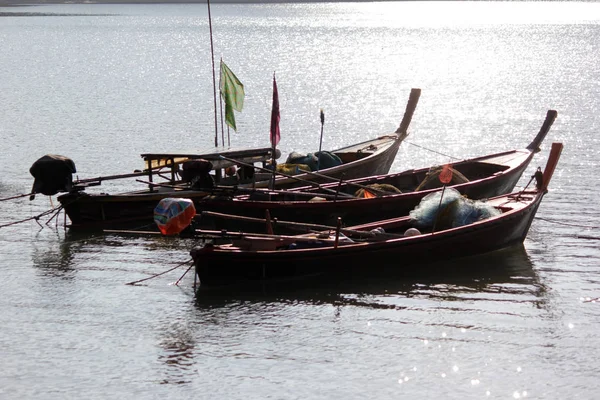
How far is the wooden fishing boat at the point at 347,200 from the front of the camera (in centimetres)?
2083

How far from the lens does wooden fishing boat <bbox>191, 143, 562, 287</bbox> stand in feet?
59.0

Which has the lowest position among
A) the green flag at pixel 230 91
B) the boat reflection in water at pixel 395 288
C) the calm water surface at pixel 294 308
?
the calm water surface at pixel 294 308

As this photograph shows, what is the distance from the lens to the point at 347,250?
18312 mm

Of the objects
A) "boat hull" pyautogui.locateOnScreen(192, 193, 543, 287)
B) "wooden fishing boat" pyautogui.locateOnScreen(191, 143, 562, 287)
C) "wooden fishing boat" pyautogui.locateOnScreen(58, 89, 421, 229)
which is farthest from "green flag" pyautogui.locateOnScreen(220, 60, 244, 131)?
"boat hull" pyautogui.locateOnScreen(192, 193, 543, 287)

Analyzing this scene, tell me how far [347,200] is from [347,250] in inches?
120

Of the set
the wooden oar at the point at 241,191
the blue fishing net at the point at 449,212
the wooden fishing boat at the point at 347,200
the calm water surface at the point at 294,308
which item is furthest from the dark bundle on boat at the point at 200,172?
the blue fishing net at the point at 449,212

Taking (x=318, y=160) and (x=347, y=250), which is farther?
(x=318, y=160)

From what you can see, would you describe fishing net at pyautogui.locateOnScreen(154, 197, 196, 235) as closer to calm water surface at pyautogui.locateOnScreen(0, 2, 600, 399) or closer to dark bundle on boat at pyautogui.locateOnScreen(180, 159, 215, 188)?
calm water surface at pyautogui.locateOnScreen(0, 2, 600, 399)

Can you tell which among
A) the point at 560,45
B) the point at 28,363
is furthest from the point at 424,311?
the point at 560,45

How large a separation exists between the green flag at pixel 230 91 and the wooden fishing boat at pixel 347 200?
→ 409cm

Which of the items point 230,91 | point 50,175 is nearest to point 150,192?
point 50,175

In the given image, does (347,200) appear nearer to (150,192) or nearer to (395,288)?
(395,288)

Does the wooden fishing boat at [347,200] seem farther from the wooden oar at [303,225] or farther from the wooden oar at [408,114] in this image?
the wooden oar at [408,114]

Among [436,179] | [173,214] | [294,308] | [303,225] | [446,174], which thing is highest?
[173,214]
